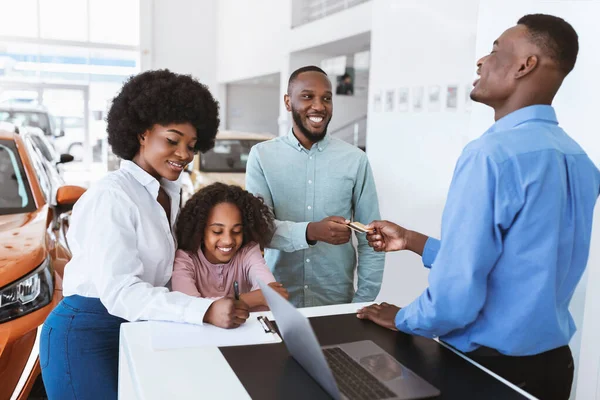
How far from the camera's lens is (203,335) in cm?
140

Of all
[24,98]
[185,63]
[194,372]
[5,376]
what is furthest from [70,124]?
[194,372]

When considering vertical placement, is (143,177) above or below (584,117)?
below

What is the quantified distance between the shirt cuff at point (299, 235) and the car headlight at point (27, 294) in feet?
3.33

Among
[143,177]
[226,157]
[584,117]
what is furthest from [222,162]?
[143,177]

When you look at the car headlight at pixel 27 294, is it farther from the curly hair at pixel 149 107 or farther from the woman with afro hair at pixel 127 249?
the curly hair at pixel 149 107

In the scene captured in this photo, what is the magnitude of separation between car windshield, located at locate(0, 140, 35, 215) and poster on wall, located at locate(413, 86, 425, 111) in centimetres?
344

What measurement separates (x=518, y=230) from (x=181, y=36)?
15852mm

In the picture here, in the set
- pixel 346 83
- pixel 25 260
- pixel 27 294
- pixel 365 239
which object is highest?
pixel 346 83

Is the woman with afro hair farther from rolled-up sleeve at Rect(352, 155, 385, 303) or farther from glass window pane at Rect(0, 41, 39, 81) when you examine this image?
glass window pane at Rect(0, 41, 39, 81)

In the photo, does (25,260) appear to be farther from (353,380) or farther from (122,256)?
(353,380)

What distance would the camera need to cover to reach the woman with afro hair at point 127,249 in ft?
4.69

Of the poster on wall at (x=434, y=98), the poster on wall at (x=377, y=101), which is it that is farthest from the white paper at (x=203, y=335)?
the poster on wall at (x=377, y=101)

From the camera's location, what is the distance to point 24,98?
14289mm

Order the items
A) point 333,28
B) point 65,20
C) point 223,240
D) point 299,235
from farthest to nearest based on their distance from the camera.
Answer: point 65,20 → point 333,28 → point 299,235 → point 223,240
